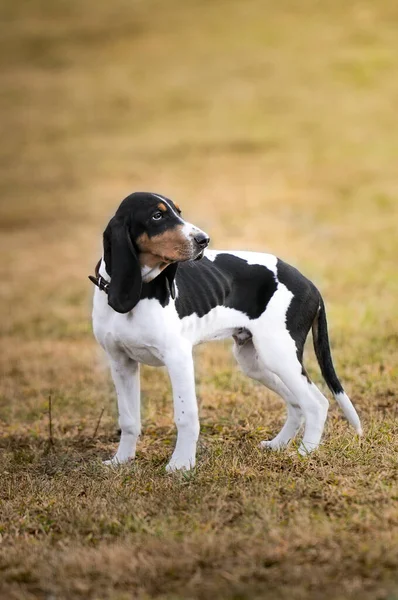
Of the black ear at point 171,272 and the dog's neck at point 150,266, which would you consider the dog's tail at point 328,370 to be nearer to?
the black ear at point 171,272

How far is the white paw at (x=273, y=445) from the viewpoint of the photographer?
7.15 meters

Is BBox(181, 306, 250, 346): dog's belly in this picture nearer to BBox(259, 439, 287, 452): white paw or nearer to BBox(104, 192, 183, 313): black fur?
BBox(104, 192, 183, 313): black fur

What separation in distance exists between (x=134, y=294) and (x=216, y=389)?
3.58 metres

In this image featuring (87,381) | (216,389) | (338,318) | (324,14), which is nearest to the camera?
(216,389)

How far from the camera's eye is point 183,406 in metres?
6.61

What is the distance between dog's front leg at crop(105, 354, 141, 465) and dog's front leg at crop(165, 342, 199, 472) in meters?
0.54

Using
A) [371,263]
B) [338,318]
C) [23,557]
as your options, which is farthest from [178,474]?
[371,263]

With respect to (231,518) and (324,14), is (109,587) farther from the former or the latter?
(324,14)

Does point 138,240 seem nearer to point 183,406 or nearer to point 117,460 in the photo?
point 183,406

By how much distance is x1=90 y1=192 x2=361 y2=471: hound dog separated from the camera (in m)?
6.44

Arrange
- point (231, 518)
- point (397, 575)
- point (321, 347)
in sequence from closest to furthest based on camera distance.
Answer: point (397, 575) < point (231, 518) < point (321, 347)

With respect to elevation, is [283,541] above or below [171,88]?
below

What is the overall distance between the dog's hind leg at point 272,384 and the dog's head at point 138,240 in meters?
1.20

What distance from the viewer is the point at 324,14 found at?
45062mm
